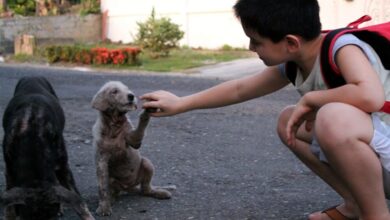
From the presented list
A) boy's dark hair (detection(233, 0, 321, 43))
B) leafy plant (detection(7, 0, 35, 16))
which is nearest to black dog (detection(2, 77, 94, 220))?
boy's dark hair (detection(233, 0, 321, 43))

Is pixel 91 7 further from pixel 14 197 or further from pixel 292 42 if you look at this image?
pixel 292 42

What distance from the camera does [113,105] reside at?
418cm

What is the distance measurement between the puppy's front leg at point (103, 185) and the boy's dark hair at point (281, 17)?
1686mm

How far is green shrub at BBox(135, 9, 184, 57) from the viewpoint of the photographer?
64.5ft

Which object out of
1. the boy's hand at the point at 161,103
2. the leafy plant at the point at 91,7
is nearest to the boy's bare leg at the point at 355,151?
the boy's hand at the point at 161,103

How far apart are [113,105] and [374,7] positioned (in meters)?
14.3

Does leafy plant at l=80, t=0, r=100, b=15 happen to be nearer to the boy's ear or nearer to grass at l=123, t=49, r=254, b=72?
grass at l=123, t=49, r=254, b=72

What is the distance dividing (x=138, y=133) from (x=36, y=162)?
833mm

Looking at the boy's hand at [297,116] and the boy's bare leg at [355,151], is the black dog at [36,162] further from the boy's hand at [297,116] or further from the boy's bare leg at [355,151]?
the boy's bare leg at [355,151]

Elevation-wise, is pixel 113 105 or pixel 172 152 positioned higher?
pixel 113 105

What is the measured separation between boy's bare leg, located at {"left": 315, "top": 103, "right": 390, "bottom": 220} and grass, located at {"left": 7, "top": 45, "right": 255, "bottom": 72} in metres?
12.7

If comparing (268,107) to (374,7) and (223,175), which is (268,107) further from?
(374,7)

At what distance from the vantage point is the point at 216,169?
16.8ft

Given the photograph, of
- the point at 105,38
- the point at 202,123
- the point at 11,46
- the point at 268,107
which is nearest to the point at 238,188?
the point at 202,123
